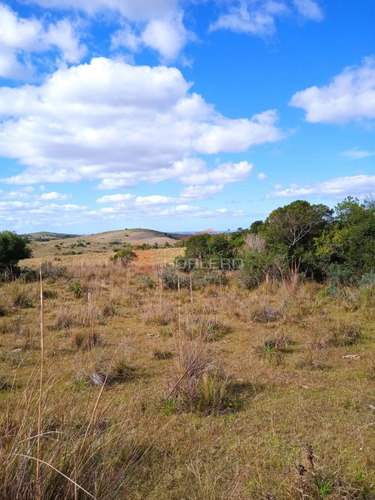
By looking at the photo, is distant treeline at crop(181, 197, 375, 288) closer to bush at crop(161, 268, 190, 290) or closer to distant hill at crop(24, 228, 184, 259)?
bush at crop(161, 268, 190, 290)

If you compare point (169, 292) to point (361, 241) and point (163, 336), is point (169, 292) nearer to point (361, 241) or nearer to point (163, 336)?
point (163, 336)

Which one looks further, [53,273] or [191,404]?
[53,273]

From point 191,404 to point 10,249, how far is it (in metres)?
13.5

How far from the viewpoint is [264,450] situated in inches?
122

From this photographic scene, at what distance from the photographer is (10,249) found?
48.3ft

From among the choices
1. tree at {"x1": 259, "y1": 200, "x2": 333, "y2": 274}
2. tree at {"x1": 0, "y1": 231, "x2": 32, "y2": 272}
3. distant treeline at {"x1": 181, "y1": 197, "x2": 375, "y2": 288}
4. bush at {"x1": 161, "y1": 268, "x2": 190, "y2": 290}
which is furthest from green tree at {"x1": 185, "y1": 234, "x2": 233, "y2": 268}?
tree at {"x1": 0, "y1": 231, "x2": 32, "y2": 272}

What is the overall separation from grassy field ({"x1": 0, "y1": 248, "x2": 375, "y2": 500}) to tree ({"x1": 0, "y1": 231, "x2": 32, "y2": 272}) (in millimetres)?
6206

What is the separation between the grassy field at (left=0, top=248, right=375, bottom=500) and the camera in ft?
6.75

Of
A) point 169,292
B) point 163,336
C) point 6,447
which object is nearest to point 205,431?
point 6,447

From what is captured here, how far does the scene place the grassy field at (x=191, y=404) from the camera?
2.06m

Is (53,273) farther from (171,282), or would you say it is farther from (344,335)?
(344,335)

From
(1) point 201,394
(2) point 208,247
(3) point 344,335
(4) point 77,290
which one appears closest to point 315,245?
(2) point 208,247

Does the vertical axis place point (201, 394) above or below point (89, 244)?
below

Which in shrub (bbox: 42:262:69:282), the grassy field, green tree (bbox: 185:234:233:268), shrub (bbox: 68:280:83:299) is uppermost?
green tree (bbox: 185:234:233:268)
